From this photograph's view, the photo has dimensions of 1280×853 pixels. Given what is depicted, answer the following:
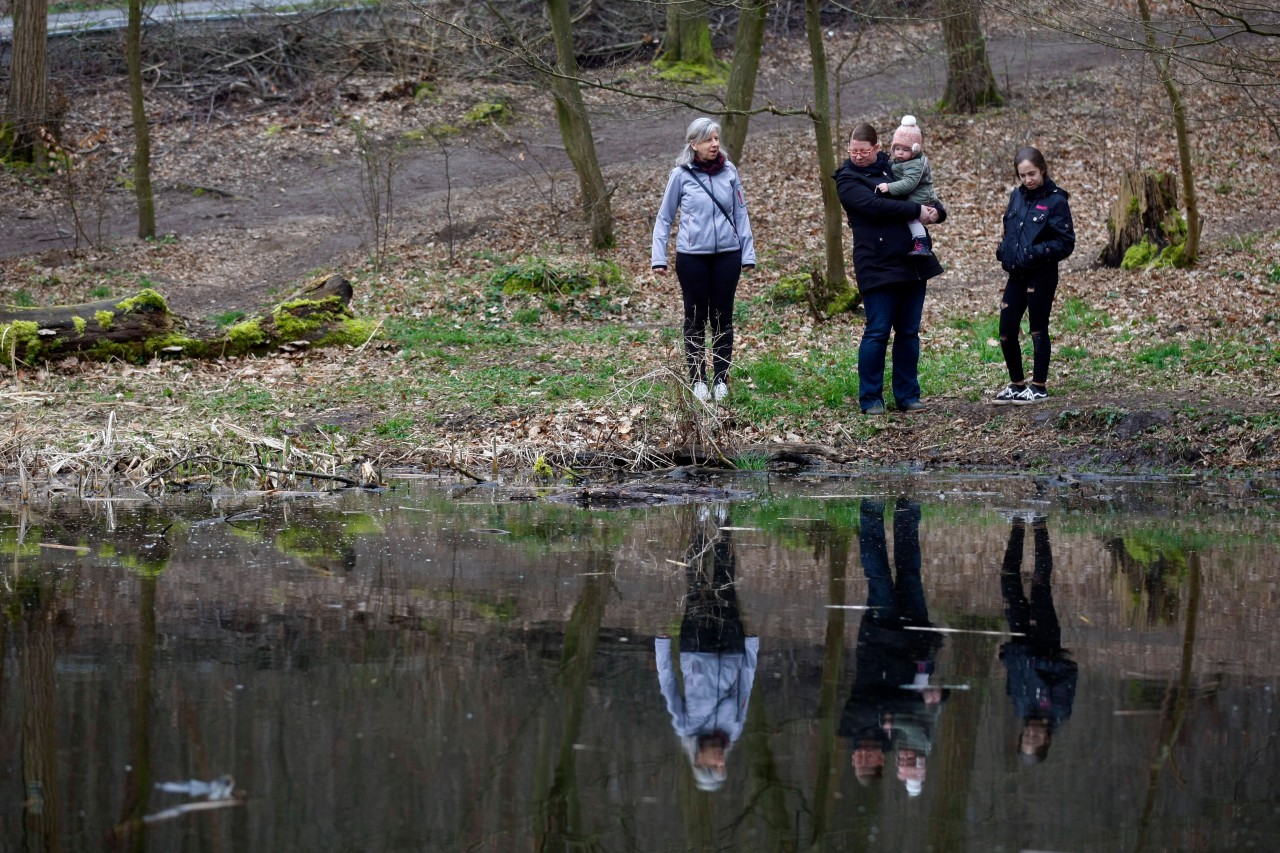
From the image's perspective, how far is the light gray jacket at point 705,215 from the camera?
30.8 feet

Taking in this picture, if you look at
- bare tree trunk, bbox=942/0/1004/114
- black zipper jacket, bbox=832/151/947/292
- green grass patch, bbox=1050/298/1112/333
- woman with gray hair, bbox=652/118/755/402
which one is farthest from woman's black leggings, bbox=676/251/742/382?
bare tree trunk, bbox=942/0/1004/114

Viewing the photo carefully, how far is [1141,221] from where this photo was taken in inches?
606

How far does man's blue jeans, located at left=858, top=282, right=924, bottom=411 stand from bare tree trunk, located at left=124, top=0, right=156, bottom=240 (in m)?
14.3

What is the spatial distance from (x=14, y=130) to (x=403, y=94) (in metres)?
7.69

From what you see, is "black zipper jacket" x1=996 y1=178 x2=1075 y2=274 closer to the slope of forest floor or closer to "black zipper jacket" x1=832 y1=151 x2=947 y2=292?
"black zipper jacket" x1=832 y1=151 x2=947 y2=292

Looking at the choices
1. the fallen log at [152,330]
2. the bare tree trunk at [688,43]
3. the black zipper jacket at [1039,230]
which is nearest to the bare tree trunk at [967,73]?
the bare tree trunk at [688,43]

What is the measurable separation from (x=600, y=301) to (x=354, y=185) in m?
9.70

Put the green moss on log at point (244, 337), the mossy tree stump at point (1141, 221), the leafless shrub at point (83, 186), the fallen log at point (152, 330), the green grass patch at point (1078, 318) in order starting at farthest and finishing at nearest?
the leafless shrub at point (83, 186)
the mossy tree stump at point (1141, 221)
the green moss on log at point (244, 337)
the green grass patch at point (1078, 318)
the fallen log at point (152, 330)

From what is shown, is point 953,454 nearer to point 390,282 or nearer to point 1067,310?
point 1067,310

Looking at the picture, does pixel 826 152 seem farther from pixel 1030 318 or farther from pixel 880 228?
pixel 1030 318

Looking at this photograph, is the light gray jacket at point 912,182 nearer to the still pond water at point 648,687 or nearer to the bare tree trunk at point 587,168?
the still pond water at point 648,687

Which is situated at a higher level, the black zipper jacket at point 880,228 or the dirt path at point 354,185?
the dirt path at point 354,185

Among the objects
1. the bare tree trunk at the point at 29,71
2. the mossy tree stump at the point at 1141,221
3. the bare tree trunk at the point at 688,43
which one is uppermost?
the bare tree trunk at the point at 688,43

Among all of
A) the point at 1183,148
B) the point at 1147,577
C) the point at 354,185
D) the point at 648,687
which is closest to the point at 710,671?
the point at 648,687
